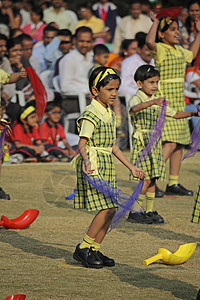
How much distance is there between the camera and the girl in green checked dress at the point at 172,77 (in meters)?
6.66

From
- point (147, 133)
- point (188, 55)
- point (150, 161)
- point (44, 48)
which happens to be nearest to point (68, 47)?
point (44, 48)

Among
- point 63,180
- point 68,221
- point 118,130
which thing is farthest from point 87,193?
Answer: point 118,130

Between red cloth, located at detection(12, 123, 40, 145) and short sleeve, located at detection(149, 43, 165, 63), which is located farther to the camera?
red cloth, located at detection(12, 123, 40, 145)

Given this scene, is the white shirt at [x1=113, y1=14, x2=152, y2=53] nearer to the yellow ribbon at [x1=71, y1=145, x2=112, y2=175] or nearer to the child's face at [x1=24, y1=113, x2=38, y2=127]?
the child's face at [x1=24, y1=113, x2=38, y2=127]

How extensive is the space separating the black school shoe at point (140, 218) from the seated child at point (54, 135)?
13.3ft

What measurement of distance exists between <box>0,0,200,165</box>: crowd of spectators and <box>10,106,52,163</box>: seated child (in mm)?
153

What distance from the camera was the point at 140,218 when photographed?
5.77 meters

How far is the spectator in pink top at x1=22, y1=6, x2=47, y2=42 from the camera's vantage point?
1211 centimetres

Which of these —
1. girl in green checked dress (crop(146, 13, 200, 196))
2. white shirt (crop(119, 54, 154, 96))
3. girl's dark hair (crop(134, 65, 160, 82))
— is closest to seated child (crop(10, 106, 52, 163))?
white shirt (crop(119, 54, 154, 96))

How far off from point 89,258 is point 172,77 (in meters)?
3.20

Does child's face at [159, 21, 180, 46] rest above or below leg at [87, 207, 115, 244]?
above

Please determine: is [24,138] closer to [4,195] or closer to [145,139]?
[4,195]

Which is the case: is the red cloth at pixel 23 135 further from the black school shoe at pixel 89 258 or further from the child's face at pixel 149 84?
the black school shoe at pixel 89 258

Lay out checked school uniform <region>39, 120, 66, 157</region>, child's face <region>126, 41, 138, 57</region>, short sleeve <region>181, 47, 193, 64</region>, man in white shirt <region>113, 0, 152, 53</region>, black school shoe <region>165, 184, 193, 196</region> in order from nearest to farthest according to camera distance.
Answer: short sleeve <region>181, 47, 193, 64</region> < black school shoe <region>165, 184, 193, 196</region> < checked school uniform <region>39, 120, 66, 157</region> < child's face <region>126, 41, 138, 57</region> < man in white shirt <region>113, 0, 152, 53</region>
